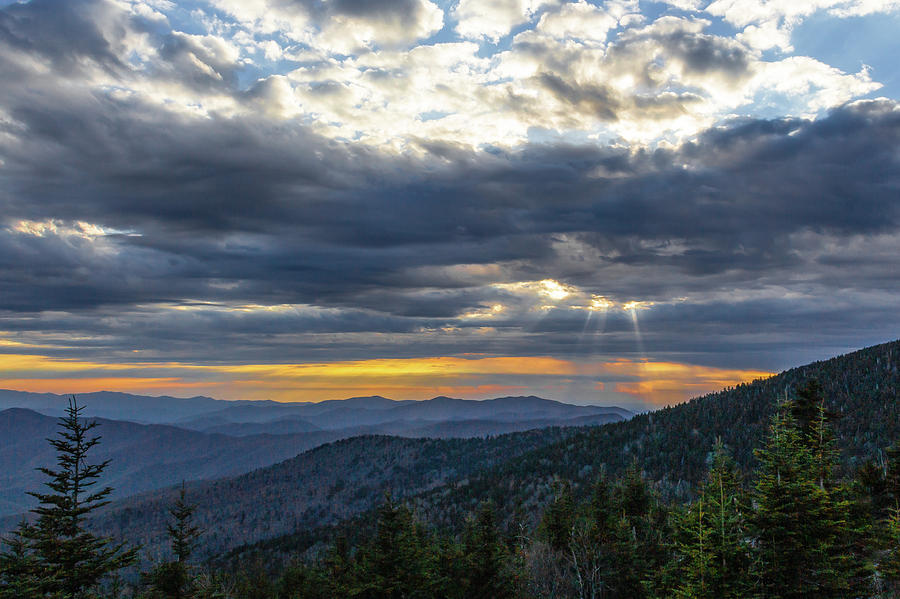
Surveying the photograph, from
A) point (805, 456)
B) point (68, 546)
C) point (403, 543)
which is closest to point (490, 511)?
point (403, 543)

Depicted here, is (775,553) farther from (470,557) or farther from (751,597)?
(470,557)

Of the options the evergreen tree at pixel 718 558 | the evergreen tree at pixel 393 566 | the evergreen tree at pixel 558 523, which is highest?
the evergreen tree at pixel 718 558

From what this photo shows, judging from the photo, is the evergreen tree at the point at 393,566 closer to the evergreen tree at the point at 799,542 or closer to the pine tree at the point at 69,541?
the pine tree at the point at 69,541

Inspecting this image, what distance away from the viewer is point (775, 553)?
18281mm

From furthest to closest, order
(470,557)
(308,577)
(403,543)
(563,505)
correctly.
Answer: (308,577), (563,505), (470,557), (403,543)

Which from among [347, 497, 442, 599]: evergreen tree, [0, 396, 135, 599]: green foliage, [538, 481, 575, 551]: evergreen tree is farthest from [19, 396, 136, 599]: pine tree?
[538, 481, 575, 551]: evergreen tree

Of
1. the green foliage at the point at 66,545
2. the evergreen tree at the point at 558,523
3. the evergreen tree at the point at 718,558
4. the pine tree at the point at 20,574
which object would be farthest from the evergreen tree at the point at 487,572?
the pine tree at the point at 20,574

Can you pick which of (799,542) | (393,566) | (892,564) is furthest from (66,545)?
(892,564)

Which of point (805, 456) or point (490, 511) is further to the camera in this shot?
point (490, 511)

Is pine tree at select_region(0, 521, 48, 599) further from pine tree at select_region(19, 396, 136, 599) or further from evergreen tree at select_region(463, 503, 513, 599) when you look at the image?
evergreen tree at select_region(463, 503, 513, 599)

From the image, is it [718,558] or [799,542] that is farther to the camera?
[799,542]

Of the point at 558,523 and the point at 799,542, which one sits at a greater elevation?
the point at 799,542

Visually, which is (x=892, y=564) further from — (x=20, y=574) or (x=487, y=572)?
(x=20, y=574)

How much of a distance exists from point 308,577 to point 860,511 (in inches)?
2449
